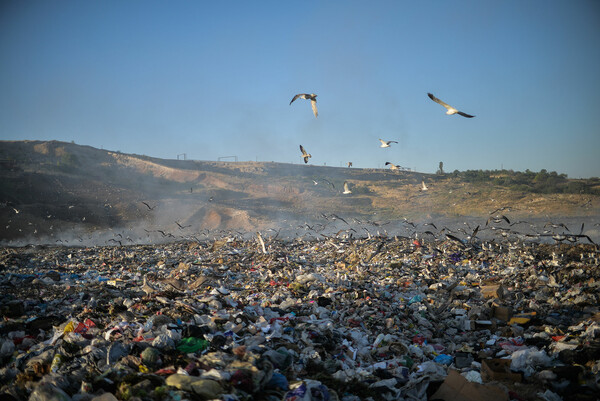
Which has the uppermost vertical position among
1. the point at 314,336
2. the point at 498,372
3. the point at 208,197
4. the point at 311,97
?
the point at 311,97

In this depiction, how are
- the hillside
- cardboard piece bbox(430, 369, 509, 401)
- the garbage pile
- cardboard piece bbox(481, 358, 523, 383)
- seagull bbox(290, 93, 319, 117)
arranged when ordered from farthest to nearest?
the hillside < seagull bbox(290, 93, 319, 117) < cardboard piece bbox(481, 358, 523, 383) < cardboard piece bbox(430, 369, 509, 401) < the garbage pile

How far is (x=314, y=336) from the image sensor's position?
4.06 m

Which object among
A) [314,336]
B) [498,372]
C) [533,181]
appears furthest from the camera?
[533,181]

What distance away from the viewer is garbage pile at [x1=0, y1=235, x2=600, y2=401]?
271cm

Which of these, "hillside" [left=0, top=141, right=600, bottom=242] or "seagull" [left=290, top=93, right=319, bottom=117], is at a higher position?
"seagull" [left=290, top=93, right=319, bottom=117]

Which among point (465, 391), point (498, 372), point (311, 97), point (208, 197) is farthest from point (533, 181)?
point (465, 391)

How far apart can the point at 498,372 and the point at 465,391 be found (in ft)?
1.98

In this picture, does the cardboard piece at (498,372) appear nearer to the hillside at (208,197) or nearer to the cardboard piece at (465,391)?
the cardboard piece at (465,391)

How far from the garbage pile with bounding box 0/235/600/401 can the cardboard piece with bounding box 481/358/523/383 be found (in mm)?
11

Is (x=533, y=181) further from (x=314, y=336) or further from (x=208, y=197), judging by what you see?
(x=314, y=336)

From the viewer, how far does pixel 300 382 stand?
2.66 meters

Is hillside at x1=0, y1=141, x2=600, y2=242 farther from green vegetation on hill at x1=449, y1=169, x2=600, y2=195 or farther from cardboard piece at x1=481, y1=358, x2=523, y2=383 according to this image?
cardboard piece at x1=481, y1=358, x2=523, y2=383

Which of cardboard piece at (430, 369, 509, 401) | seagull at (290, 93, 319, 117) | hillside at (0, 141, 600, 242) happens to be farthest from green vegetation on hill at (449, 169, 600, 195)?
cardboard piece at (430, 369, 509, 401)

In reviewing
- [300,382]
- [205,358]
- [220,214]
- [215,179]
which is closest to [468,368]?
[300,382]
